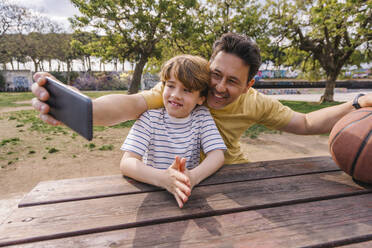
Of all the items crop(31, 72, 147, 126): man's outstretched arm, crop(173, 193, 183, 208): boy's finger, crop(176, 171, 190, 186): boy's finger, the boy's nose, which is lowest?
crop(173, 193, 183, 208): boy's finger

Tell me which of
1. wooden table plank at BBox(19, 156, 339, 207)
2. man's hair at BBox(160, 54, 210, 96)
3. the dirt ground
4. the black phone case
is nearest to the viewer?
the black phone case

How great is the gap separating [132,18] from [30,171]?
1031cm

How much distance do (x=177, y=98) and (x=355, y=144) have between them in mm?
1115

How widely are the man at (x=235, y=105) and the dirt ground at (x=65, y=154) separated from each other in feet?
7.40

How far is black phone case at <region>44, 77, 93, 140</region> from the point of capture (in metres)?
0.92

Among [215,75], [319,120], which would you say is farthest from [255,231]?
[319,120]

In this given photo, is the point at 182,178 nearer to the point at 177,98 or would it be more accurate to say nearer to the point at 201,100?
the point at 177,98

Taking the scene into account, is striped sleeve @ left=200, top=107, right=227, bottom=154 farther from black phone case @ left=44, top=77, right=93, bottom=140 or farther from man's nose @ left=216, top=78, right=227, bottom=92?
black phone case @ left=44, top=77, right=93, bottom=140

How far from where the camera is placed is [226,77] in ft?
5.87

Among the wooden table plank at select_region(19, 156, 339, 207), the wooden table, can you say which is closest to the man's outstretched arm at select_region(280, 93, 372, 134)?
the wooden table plank at select_region(19, 156, 339, 207)

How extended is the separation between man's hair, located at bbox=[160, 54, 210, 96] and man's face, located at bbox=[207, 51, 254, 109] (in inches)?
3.7

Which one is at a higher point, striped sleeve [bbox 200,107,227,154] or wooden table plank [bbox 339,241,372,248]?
striped sleeve [bbox 200,107,227,154]

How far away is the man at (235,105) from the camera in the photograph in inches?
61.5

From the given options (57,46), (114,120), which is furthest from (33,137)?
(57,46)
